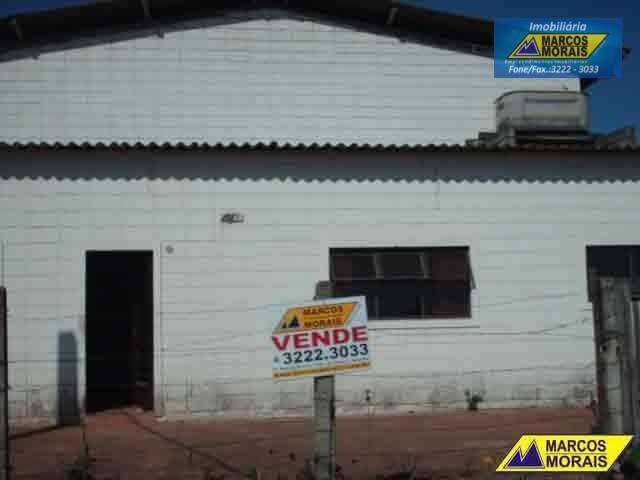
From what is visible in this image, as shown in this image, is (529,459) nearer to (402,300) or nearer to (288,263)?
(402,300)

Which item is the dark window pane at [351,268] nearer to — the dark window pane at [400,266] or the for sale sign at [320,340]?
the dark window pane at [400,266]

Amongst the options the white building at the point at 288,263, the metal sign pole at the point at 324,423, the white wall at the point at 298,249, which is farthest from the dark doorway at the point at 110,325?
the metal sign pole at the point at 324,423

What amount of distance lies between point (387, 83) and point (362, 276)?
4937 mm

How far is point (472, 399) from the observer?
1140cm

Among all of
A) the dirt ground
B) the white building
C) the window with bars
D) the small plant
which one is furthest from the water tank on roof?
the dirt ground

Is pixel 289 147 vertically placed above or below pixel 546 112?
below

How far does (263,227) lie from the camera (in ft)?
36.7

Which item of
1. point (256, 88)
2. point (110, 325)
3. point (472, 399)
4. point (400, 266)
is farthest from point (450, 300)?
point (110, 325)

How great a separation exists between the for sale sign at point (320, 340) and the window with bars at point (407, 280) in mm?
5022

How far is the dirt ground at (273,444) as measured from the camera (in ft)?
25.8

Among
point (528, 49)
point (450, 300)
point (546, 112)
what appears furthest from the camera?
point (528, 49)

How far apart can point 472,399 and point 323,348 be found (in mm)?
5859

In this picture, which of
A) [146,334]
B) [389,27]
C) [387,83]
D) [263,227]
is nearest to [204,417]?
A: [146,334]

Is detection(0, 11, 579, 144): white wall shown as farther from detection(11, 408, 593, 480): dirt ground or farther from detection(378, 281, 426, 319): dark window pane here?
detection(11, 408, 593, 480): dirt ground
